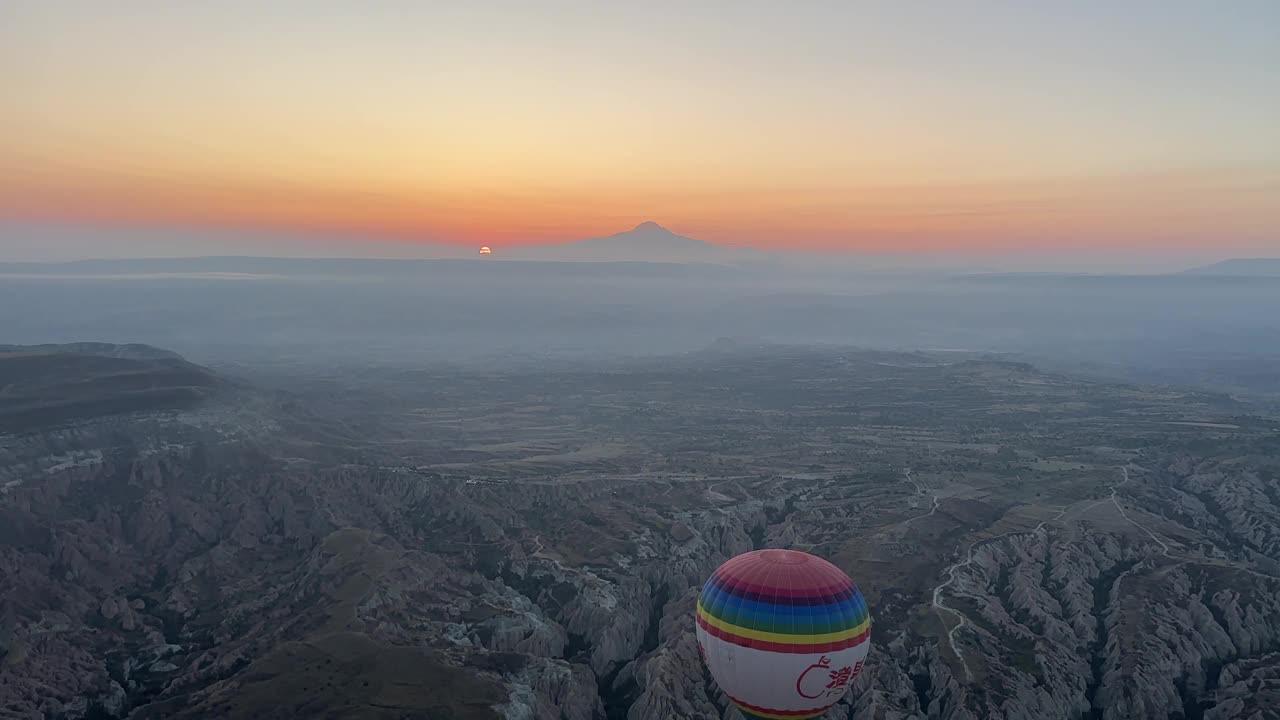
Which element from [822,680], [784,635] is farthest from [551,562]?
[784,635]

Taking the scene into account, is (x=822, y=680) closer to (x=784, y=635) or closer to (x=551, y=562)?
(x=784, y=635)

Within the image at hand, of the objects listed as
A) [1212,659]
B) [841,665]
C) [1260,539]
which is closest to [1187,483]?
[1260,539]

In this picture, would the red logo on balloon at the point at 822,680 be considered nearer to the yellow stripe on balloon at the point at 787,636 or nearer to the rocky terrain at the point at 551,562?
the yellow stripe on balloon at the point at 787,636

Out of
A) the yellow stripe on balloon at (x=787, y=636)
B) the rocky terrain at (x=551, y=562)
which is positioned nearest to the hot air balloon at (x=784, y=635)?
the yellow stripe on balloon at (x=787, y=636)

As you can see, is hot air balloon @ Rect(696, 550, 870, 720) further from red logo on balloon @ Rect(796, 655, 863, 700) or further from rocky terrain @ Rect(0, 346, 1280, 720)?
rocky terrain @ Rect(0, 346, 1280, 720)

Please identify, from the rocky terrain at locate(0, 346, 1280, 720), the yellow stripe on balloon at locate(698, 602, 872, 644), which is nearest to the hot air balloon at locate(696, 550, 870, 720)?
the yellow stripe on balloon at locate(698, 602, 872, 644)
